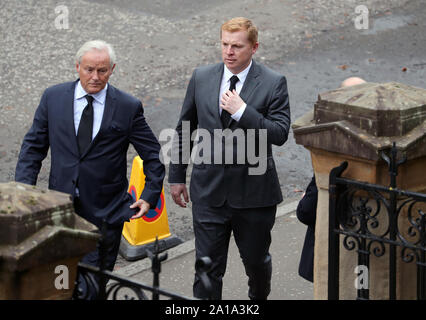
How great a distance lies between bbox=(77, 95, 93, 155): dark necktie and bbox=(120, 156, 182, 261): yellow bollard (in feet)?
7.49

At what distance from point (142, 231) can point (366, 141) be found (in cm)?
366

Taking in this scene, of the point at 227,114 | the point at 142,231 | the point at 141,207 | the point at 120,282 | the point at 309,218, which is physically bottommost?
the point at 142,231

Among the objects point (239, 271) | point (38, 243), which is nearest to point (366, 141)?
point (38, 243)

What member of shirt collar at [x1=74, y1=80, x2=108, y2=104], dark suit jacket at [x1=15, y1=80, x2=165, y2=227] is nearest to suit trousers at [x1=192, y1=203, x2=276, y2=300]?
dark suit jacket at [x1=15, y1=80, x2=165, y2=227]

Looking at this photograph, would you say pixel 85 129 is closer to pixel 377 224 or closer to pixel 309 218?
pixel 309 218

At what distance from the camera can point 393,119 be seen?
455cm

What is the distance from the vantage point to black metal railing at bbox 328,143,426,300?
4414 millimetres

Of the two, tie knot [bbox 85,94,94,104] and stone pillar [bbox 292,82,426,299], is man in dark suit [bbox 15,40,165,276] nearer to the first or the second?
tie knot [bbox 85,94,94,104]

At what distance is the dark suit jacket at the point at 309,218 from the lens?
5635 millimetres

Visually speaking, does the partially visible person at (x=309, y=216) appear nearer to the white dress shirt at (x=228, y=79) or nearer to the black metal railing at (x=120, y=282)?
the white dress shirt at (x=228, y=79)

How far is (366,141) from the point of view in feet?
14.9
